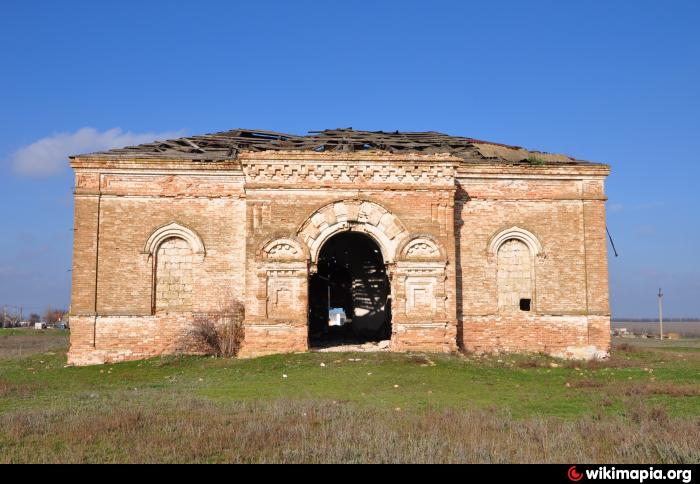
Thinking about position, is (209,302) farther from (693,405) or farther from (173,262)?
(693,405)

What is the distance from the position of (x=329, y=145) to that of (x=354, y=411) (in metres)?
12.5

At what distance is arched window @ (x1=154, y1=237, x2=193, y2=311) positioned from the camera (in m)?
21.0

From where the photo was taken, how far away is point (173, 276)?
2106 cm

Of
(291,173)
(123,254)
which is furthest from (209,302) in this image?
(291,173)

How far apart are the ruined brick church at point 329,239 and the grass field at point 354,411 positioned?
5.23 ft

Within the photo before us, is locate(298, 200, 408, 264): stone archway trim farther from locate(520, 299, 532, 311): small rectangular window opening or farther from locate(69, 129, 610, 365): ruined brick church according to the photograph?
locate(520, 299, 532, 311): small rectangular window opening

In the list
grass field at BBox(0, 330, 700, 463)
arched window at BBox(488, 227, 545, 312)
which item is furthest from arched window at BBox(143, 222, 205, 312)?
arched window at BBox(488, 227, 545, 312)

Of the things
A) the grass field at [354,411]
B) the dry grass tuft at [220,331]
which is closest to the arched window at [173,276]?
the dry grass tuft at [220,331]

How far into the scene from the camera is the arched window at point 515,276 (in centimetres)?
2159

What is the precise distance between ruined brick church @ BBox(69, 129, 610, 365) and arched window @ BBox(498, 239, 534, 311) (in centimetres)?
4

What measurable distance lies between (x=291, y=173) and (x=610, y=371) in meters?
9.97

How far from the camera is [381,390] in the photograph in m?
14.1

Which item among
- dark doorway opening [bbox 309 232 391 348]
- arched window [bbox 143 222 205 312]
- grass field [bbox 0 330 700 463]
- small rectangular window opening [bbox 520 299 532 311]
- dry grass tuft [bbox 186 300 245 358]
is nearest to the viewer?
grass field [bbox 0 330 700 463]
